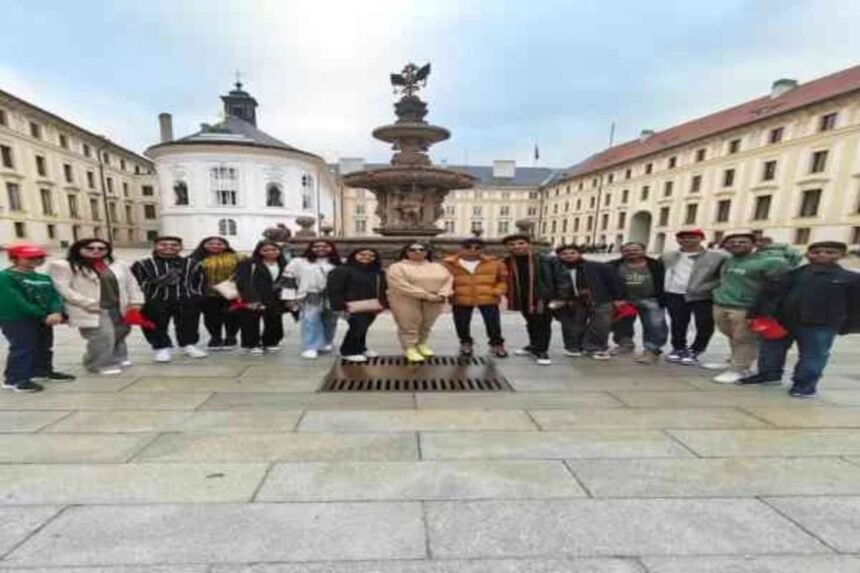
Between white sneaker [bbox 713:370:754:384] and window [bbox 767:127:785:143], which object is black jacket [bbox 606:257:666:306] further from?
window [bbox 767:127:785:143]

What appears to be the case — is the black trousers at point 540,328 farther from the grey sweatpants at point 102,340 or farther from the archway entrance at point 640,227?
the archway entrance at point 640,227

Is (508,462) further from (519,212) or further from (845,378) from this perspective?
(519,212)

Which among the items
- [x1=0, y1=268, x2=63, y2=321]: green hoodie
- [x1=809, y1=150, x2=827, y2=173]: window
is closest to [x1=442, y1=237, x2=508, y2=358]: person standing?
[x1=0, y1=268, x2=63, y2=321]: green hoodie

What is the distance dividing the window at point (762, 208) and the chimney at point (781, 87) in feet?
34.2

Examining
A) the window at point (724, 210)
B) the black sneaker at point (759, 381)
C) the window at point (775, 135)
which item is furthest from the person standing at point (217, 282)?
the window at point (724, 210)

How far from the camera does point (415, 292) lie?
5156 mm

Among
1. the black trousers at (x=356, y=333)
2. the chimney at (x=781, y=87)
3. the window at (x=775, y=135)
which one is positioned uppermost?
the chimney at (x=781, y=87)

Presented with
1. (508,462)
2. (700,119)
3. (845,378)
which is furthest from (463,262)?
(700,119)

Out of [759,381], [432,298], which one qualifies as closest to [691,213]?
[759,381]

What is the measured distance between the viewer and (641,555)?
207 cm

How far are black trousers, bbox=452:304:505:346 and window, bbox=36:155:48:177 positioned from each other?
5035 cm

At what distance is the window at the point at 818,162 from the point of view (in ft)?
109

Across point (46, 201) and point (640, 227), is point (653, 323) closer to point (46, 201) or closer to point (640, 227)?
point (46, 201)

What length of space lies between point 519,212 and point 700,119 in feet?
101
